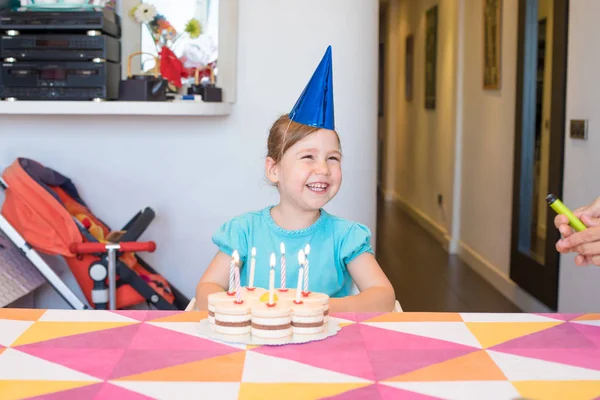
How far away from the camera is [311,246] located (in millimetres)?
2135

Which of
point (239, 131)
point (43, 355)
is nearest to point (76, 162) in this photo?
point (239, 131)

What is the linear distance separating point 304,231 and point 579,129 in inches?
78.4

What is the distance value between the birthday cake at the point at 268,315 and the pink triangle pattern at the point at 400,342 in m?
0.08

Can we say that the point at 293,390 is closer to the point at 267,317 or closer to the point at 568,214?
the point at 267,317

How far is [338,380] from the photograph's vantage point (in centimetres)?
114

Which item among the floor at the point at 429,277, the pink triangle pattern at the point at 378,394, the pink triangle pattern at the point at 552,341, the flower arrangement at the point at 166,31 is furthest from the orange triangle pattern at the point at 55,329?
the floor at the point at 429,277

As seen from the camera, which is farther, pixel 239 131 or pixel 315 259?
pixel 239 131

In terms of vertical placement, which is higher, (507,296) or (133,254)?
(133,254)

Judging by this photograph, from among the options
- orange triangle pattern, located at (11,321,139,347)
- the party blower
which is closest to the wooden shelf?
orange triangle pattern, located at (11,321,139,347)

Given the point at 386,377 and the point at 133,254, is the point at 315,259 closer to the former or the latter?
the point at 386,377

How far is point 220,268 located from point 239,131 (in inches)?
54.1

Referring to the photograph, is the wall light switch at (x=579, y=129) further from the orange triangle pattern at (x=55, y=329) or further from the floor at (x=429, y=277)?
the orange triangle pattern at (x=55, y=329)

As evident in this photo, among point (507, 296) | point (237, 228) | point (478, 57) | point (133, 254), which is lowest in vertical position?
point (507, 296)

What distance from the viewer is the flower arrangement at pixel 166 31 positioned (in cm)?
321
